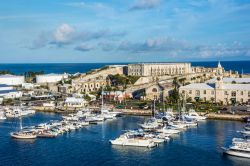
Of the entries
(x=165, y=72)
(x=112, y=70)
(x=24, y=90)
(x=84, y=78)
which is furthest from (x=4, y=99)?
(x=165, y=72)

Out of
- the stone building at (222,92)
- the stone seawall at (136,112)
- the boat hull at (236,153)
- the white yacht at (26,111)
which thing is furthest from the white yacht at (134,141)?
the stone building at (222,92)

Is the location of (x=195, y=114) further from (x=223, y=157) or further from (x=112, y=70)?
(x=112, y=70)

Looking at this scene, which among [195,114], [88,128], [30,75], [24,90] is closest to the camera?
[88,128]

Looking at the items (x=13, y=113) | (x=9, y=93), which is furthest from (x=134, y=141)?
(x=9, y=93)

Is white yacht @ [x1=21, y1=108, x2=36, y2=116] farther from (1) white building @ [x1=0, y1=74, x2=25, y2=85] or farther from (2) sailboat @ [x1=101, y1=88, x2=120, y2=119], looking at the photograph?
(1) white building @ [x1=0, y1=74, x2=25, y2=85]

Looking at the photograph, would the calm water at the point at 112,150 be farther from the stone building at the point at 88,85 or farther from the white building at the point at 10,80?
the white building at the point at 10,80

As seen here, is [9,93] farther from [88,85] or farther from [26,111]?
[26,111]

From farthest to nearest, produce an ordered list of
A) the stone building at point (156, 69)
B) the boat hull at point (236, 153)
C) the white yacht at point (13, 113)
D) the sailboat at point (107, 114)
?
1. the stone building at point (156, 69)
2. the white yacht at point (13, 113)
3. the sailboat at point (107, 114)
4. the boat hull at point (236, 153)
